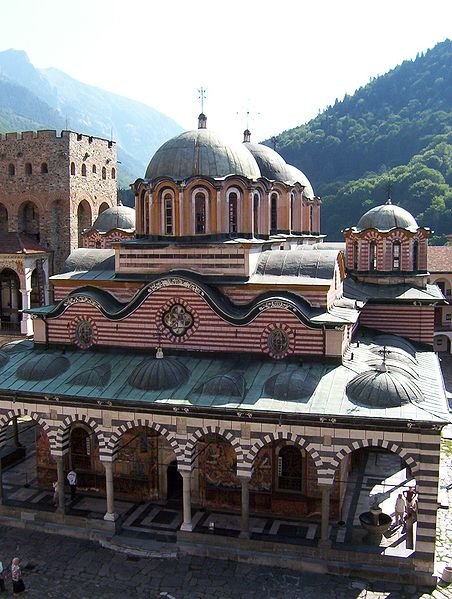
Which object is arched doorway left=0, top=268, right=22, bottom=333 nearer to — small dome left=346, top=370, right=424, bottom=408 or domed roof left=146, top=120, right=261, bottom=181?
domed roof left=146, top=120, right=261, bottom=181

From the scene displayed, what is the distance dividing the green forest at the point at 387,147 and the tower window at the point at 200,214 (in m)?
51.0

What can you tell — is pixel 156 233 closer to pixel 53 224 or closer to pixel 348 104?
pixel 53 224

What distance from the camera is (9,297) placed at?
40.8 meters

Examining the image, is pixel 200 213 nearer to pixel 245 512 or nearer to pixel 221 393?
pixel 221 393

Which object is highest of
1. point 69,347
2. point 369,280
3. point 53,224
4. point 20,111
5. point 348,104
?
point 20,111

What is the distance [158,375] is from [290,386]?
4.02 meters

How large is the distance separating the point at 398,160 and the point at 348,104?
2535 cm

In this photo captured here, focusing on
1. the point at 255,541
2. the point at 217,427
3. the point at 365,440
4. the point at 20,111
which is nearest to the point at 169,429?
the point at 217,427

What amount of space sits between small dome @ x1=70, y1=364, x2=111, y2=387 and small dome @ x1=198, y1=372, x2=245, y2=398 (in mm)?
3202

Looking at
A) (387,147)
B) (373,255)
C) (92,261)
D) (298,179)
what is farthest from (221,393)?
(387,147)

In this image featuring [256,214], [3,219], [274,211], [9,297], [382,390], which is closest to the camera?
[382,390]

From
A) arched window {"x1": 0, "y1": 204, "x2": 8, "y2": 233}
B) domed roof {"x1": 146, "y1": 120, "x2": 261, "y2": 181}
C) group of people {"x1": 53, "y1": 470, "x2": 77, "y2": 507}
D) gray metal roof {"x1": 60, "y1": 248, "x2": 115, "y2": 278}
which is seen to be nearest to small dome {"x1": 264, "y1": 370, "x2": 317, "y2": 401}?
group of people {"x1": 53, "y1": 470, "x2": 77, "y2": 507}

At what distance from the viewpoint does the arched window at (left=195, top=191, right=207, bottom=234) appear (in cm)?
2249

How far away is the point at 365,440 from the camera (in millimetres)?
17172
